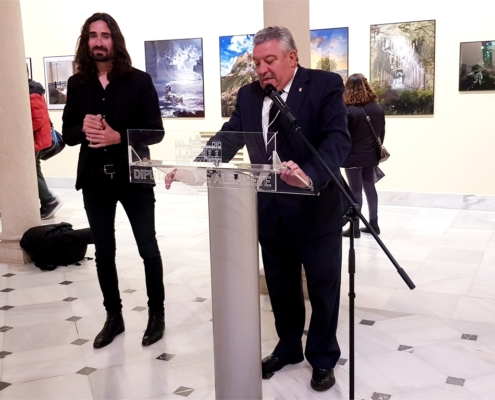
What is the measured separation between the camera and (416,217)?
8734 millimetres

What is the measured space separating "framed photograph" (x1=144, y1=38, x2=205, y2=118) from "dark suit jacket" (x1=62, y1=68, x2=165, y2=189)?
22.5ft

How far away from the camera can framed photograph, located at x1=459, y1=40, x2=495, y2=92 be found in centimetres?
882

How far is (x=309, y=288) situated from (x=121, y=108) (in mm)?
1697

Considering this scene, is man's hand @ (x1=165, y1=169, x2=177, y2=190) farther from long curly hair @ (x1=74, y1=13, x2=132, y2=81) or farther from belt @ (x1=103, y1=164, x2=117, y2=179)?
long curly hair @ (x1=74, y1=13, x2=132, y2=81)

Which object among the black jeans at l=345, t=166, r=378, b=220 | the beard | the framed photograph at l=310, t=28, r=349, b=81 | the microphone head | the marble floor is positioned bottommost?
the marble floor

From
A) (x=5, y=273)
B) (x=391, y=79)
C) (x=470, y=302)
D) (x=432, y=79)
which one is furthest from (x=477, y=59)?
(x=5, y=273)

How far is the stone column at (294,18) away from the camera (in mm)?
4922

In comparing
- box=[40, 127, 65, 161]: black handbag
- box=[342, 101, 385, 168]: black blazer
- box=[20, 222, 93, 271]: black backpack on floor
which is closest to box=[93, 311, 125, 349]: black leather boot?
box=[20, 222, 93, 271]: black backpack on floor

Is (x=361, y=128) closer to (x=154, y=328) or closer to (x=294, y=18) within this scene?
(x=294, y=18)

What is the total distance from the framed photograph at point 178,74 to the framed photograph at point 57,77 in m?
1.80

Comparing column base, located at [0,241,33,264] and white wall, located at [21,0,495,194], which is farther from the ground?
white wall, located at [21,0,495,194]

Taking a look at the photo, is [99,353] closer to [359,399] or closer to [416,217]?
[359,399]

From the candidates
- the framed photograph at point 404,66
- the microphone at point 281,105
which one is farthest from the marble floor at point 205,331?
the framed photograph at point 404,66

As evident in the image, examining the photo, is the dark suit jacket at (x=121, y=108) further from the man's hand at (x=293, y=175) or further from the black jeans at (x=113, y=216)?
the man's hand at (x=293, y=175)
